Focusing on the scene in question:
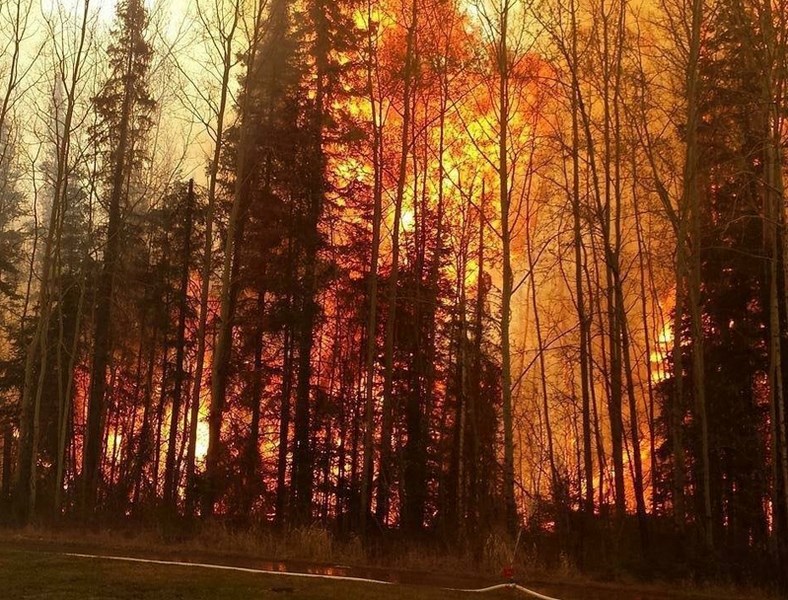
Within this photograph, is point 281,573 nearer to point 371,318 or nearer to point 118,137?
point 371,318

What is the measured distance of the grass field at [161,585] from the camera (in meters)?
7.59

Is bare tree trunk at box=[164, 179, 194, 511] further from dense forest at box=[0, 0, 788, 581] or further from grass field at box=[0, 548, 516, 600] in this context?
grass field at box=[0, 548, 516, 600]

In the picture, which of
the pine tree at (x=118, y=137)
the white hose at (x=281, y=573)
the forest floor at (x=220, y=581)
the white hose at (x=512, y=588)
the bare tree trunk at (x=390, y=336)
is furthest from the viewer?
the pine tree at (x=118, y=137)

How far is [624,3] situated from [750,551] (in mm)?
12740

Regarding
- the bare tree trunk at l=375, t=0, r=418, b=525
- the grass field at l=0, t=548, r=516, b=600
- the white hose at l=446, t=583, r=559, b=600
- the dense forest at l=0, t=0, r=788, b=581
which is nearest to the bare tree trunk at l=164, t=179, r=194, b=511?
the dense forest at l=0, t=0, r=788, b=581

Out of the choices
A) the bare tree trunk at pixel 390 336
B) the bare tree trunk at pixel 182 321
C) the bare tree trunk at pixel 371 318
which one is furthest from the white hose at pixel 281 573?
the bare tree trunk at pixel 182 321

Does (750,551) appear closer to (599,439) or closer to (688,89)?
(599,439)

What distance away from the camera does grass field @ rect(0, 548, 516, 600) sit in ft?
24.9

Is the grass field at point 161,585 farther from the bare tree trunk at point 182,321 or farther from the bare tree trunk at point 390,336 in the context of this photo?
the bare tree trunk at point 182,321

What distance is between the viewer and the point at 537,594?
8977 mm

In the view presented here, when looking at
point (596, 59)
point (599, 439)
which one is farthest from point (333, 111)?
point (599, 439)

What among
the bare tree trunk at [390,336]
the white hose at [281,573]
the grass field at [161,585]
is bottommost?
the white hose at [281,573]

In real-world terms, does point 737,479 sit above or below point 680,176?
below

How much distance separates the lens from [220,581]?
28.8 ft
